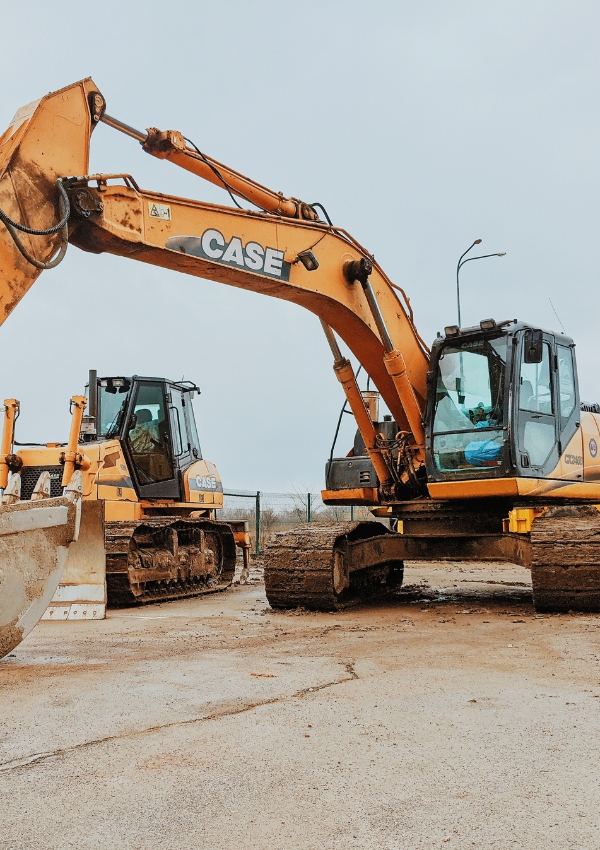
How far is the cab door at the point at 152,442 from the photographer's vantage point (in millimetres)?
11617

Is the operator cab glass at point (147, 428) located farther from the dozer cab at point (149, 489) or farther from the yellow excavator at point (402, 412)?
the yellow excavator at point (402, 412)

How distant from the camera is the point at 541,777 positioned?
10.6 ft

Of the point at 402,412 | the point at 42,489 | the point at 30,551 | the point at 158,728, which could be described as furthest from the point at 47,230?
the point at 402,412

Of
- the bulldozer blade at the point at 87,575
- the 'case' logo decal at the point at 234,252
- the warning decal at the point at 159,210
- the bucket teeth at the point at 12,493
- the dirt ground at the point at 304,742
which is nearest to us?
the dirt ground at the point at 304,742

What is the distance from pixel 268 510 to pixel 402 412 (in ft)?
42.4

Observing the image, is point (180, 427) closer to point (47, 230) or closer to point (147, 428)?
point (147, 428)

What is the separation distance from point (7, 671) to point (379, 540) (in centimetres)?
477

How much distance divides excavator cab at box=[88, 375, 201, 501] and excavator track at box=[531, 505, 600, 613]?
214 inches

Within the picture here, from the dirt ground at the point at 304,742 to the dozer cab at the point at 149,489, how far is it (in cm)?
318

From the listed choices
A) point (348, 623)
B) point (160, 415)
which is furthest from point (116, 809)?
point (160, 415)

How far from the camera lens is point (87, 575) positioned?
8906 millimetres

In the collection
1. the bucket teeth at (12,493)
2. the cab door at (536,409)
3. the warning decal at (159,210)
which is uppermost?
the warning decal at (159,210)

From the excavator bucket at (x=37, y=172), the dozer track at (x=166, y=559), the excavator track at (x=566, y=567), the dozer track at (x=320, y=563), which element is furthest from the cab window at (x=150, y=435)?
the excavator bucket at (x=37, y=172)

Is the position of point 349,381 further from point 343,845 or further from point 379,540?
point 343,845
